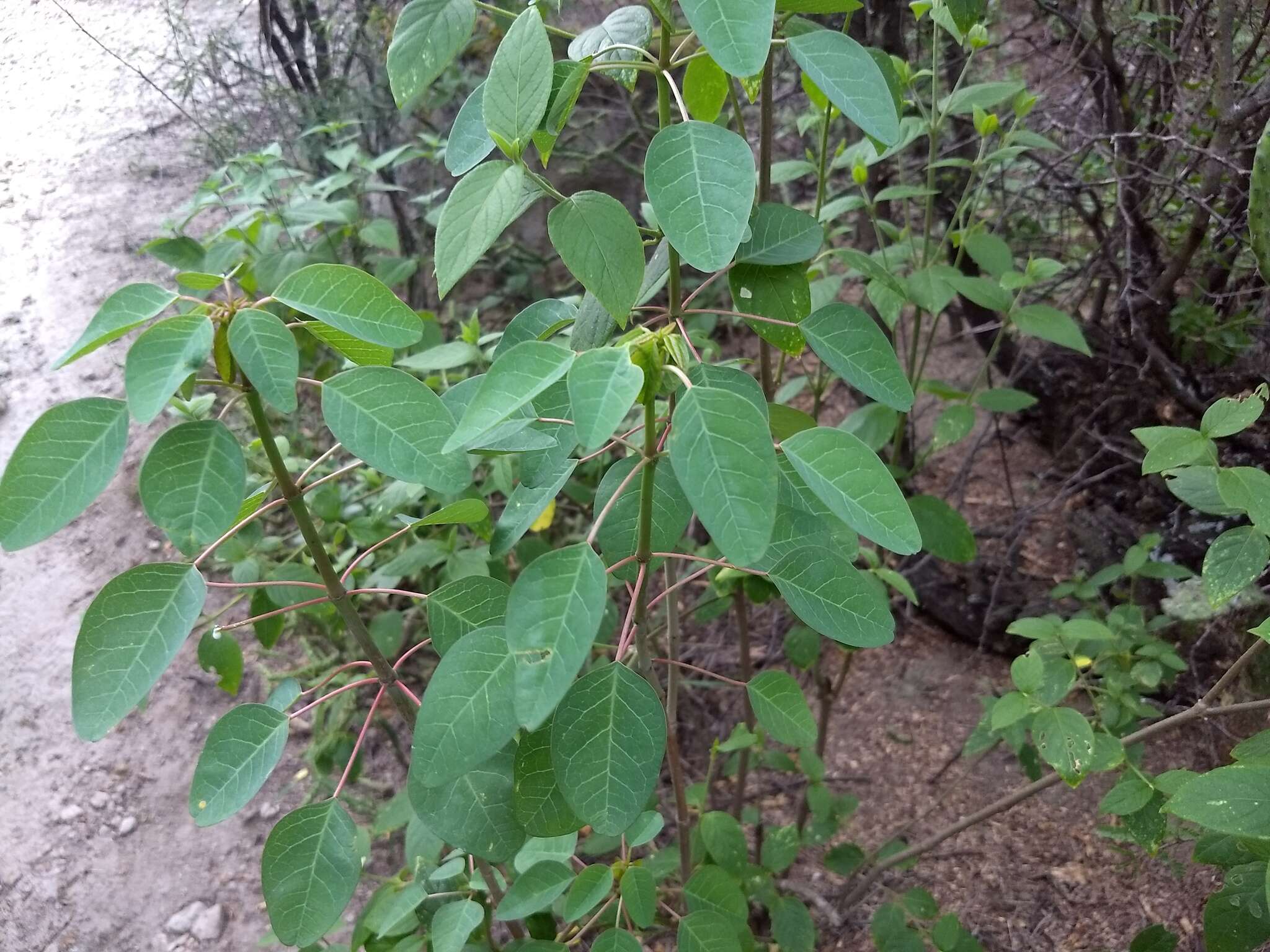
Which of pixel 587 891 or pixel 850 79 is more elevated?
pixel 850 79

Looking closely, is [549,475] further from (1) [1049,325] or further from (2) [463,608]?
(1) [1049,325]

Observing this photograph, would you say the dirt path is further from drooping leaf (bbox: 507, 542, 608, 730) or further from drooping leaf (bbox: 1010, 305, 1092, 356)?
drooping leaf (bbox: 1010, 305, 1092, 356)

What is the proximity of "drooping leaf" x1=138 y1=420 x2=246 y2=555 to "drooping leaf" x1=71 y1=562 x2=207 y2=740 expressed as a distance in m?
0.06

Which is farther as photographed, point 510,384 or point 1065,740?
point 1065,740

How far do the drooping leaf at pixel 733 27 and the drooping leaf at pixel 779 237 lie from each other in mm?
269

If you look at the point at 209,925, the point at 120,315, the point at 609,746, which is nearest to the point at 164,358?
the point at 120,315

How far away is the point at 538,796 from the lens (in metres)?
0.84

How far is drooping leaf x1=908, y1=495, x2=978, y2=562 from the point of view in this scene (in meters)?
1.73

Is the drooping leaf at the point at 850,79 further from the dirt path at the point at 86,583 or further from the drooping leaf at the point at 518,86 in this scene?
the dirt path at the point at 86,583

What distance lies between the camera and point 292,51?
9.55 ft

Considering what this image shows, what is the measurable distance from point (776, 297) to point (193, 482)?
24.4 inches

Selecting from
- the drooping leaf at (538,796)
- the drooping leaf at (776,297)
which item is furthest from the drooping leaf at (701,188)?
the drooping leaf at (538,796)

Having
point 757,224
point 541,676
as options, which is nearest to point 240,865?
point 541,676

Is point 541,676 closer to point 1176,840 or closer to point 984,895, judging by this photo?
point 1176,840
